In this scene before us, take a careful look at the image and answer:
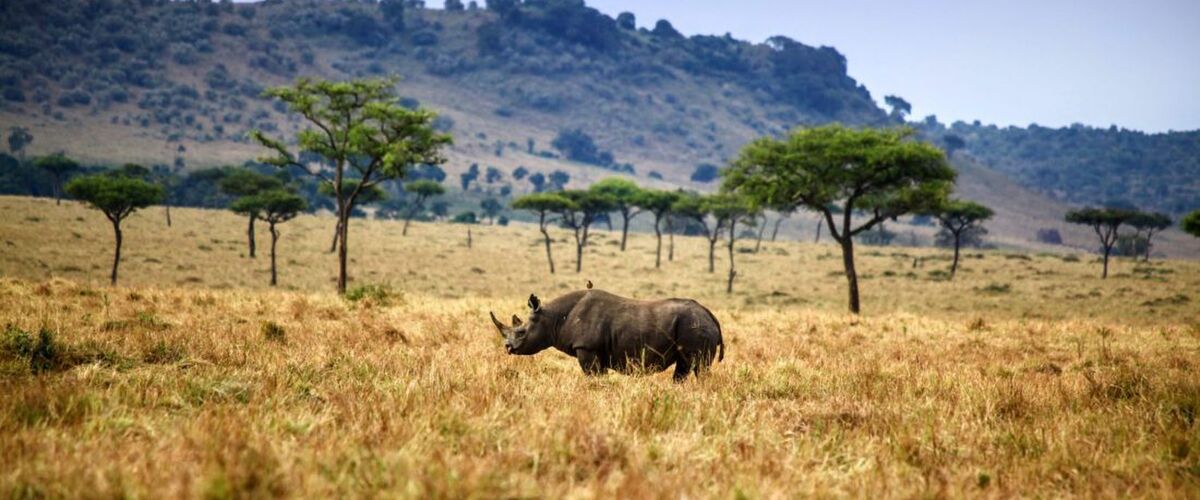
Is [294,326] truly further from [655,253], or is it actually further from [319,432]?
[655,253]

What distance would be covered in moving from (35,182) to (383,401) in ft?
400

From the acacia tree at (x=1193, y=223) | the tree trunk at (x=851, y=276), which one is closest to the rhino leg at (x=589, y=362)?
the tree trunk at (x=851, y=276)

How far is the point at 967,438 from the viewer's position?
529cm

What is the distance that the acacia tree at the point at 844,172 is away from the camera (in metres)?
28.7

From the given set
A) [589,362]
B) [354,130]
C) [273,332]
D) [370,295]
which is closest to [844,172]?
[370,295]

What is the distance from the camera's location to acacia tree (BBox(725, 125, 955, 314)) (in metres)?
28.7

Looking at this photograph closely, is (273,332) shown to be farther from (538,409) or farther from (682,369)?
(538,409)

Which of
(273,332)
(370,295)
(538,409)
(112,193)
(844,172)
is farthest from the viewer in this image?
(112,193)

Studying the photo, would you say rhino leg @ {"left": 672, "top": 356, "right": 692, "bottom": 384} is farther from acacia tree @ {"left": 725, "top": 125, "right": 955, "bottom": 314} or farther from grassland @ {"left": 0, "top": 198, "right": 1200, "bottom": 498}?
acacia tree @ {"left": 725, "top": 125, "right": 955, "bottom": 314}

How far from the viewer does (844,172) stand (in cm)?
2973

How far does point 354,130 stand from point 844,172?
22.2 metres

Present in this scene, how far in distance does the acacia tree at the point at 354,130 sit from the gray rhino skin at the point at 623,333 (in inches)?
807

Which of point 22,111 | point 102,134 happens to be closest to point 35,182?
point 102,134

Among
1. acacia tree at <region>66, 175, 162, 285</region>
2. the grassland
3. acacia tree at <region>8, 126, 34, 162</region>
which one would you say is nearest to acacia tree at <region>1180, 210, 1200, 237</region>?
the grassland
